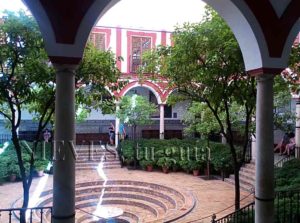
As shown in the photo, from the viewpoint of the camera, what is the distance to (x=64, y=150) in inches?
168

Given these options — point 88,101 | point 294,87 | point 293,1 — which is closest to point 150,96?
point 294,87

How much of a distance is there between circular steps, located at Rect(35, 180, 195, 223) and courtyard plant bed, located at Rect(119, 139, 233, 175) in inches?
115

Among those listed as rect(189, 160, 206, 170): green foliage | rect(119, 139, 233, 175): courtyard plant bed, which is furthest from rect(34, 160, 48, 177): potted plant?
rect(189, 160, 206, 170): green foliage

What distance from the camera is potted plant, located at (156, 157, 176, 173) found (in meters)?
16.6

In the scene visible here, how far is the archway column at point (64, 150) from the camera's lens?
4.26 m

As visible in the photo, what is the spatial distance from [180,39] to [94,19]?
4152 millimetres

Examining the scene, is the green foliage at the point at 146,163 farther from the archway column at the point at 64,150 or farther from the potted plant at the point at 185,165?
the archway column at the point at 64,150

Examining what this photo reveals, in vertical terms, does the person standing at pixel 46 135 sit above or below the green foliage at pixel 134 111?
below

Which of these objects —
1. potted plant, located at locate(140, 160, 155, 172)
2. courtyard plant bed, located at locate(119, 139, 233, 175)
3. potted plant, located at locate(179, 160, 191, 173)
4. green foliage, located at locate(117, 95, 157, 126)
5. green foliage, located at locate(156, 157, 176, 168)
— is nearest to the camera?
courtyard plant bed, located at locate(119, 139, 233, 175)

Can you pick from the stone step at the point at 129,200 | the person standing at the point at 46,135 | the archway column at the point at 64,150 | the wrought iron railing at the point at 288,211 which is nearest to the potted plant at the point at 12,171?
the stone step at the point at 129,200

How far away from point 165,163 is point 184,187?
306 cm

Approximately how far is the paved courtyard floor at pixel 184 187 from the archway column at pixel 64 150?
243 inches

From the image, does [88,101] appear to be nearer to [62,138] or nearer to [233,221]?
[62,138]

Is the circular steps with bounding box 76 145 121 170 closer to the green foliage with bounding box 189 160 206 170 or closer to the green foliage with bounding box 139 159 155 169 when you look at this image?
the green foliage with bounding box 139 159 155 169
